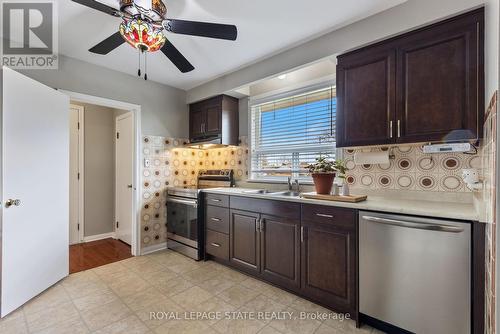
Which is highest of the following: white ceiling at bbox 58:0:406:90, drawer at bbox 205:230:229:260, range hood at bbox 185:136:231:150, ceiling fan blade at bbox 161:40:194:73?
white ceiling at bbox 58:0:406:90

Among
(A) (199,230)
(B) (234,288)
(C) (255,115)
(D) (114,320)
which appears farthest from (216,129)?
(D) (114,320)

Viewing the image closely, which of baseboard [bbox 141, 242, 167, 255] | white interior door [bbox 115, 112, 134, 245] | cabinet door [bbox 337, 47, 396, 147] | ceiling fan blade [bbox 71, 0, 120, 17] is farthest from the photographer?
white interior door [bbox 115, 112, 134, 245]

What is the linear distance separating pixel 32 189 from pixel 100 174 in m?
1.90

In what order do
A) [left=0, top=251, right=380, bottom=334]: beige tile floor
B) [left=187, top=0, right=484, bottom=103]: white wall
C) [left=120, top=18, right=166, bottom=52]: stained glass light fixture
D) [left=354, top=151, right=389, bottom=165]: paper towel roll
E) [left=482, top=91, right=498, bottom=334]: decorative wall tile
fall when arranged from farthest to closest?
1. [left=354, top=151, right=389, bottom=165]: paper towel roll
2. [left=0, top=251, right=380, bottom=334]: beige tile floor
3. [left=187, top=0, right=484, bottom=103]: white wall
4. [left=120, top=18, right=166, bottom=52]: stained glass light fixture
5. [left=482, top=91, right=498, bottom=334]: decorative wall tile

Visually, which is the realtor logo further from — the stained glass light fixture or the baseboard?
the baseboard

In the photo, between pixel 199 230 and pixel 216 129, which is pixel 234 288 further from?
pixel 216 129

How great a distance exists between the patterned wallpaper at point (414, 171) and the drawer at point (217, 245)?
5.17 feet

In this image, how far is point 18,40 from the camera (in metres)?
2.28

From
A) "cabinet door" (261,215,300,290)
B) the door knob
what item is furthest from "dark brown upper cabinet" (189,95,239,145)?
the door knob

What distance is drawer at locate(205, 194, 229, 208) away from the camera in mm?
2756

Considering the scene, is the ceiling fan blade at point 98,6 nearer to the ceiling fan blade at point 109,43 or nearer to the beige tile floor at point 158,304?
the ceiling fan blade at point 109,43

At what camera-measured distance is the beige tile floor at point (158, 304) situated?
5.68 ft

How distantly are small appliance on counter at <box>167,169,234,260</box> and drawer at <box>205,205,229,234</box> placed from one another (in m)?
0.13

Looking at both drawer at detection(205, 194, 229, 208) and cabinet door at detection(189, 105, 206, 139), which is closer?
drawer at detection(205, 194, 229, 208)
